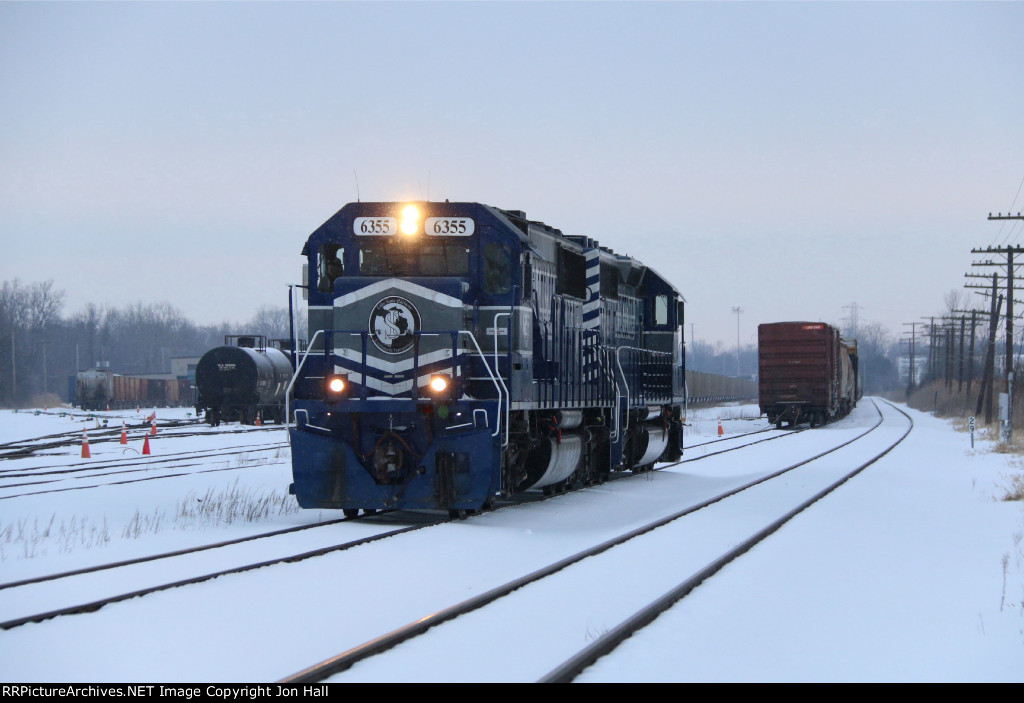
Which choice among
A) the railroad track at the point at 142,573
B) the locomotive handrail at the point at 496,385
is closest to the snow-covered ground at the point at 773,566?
the railroad track at the point at 142,573

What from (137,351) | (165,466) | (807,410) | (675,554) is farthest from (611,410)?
(137,351)

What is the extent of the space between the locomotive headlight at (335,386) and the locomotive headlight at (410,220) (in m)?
1.81

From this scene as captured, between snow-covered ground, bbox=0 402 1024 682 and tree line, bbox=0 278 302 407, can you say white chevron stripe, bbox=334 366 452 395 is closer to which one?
snow-covered ground, bbox=0 402 1024 682

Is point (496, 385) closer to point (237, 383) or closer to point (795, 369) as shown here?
point (237, 383)

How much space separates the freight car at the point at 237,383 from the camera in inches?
1603

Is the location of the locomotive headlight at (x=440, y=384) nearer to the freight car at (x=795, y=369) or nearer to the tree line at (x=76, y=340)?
the freight car at (x=795, y=369)

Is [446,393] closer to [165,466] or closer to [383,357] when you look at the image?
[383,357]

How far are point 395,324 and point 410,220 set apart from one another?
1.23 meters

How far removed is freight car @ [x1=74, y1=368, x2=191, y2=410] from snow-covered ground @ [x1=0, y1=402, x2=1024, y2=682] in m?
51.3

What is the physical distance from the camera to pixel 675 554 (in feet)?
33.3

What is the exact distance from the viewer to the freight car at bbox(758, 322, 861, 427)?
41094 mm

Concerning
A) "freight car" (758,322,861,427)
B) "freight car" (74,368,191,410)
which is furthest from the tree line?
"freight car" (758,322,861,427)

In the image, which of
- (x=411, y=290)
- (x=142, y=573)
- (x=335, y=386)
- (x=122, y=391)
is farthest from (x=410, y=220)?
(x=122, y=391)

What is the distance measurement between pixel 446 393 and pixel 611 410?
5.68m
